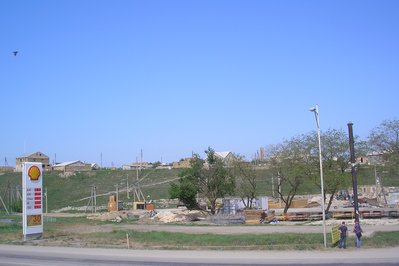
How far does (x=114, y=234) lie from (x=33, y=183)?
21.9ft

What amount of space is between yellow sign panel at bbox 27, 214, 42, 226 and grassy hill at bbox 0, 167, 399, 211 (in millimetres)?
49893

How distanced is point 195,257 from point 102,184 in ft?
289

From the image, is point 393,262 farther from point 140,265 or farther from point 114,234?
point 114,234

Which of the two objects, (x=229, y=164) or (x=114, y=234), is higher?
(x=229, y=164)

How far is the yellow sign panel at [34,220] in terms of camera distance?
103 ft

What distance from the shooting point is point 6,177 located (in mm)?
122938

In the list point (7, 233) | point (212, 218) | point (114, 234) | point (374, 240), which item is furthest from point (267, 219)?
point (7, 233)

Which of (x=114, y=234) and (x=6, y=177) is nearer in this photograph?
(x=114, y=234)

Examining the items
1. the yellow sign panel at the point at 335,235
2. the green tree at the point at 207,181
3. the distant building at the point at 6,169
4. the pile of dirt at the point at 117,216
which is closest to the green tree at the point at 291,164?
the green tree at the point at 207,181

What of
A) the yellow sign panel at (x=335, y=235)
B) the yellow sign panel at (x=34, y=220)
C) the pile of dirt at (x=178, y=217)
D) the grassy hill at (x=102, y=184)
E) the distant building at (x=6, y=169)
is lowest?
the pile of dirt at (x=178, y=217)

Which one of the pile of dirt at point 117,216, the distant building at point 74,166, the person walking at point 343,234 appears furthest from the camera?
the distant building at point 74,166

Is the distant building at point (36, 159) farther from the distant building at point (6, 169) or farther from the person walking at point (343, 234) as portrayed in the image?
the person walking at point (343, 234)

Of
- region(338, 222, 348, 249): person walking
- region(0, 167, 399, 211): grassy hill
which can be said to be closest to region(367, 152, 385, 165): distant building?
region(0, 167, 399, 211): grassy hill

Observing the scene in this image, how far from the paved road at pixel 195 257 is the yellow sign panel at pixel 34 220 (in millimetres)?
6091
